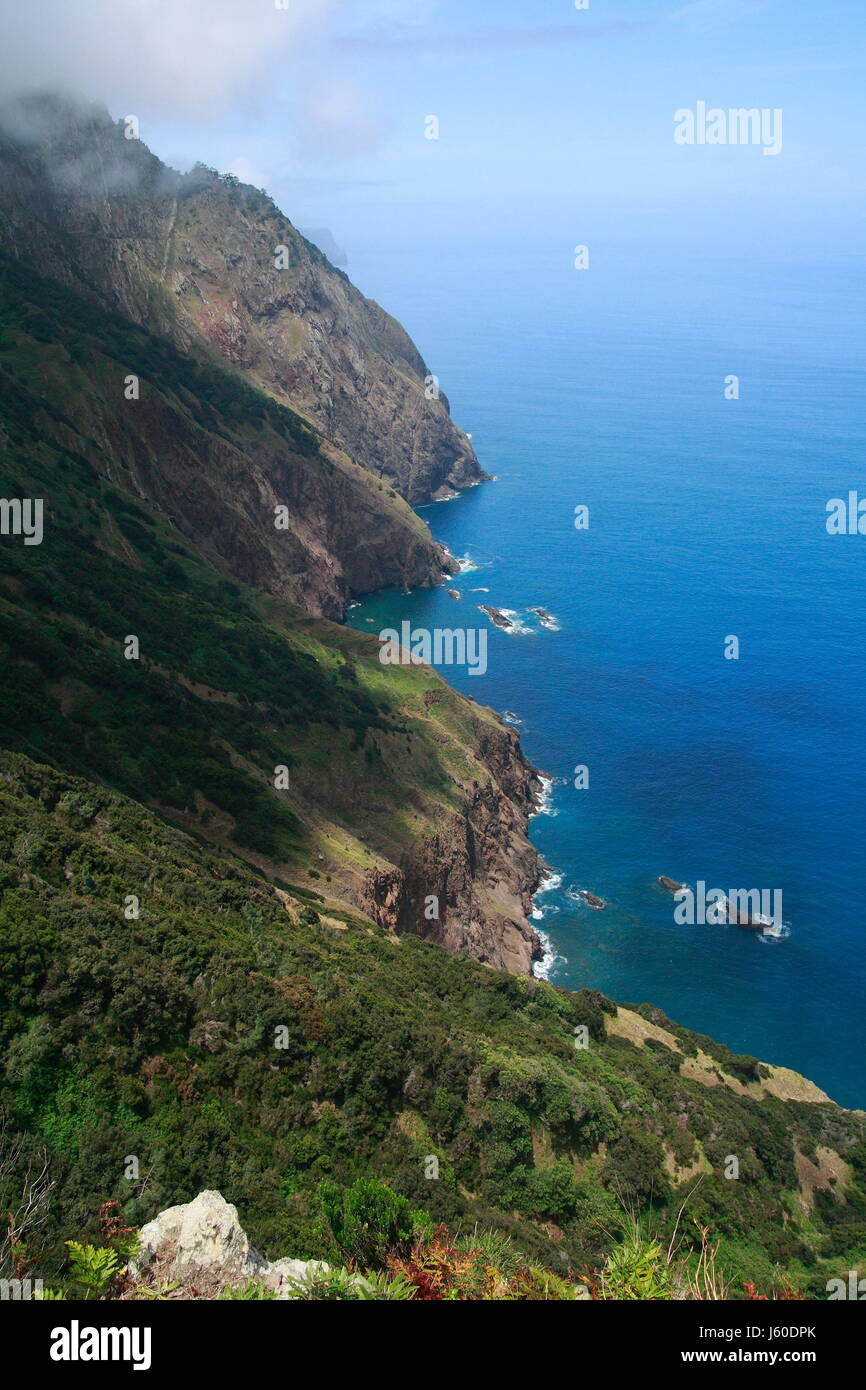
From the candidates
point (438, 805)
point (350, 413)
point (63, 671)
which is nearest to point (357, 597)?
point (350, 413)

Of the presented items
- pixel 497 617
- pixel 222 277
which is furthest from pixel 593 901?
pixel 222 277

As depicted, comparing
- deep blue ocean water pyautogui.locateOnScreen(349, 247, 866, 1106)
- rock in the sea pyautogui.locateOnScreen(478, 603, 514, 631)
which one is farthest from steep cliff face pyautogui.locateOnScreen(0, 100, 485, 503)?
rock in the sea pyautogui.locateOnScreen(478, 603, 514, 631)

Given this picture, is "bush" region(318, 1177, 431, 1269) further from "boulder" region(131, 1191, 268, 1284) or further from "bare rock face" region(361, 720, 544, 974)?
"bare rock face" region(361, 720, 544, 974)

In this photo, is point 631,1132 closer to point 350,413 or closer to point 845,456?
point 350,413

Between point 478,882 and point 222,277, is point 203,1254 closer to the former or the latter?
point 478,882

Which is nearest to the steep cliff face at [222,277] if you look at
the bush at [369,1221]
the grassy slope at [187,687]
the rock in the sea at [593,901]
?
the grassy slope at [187,687]

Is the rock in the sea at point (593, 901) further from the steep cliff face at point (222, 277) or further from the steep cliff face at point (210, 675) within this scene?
the steep cliff face at point (222, 277)
